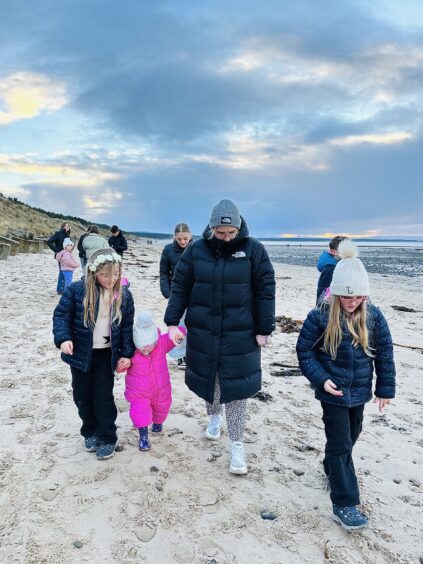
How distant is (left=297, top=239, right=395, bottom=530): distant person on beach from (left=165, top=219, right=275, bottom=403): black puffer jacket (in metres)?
0.57

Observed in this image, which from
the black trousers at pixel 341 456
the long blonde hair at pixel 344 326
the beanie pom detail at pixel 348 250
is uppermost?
the beanie pom detail at pixel 348 250

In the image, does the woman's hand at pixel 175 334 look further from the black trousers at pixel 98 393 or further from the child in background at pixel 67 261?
the child in background at pixel 67 261

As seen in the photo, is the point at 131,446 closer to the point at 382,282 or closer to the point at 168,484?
the point at 168,484

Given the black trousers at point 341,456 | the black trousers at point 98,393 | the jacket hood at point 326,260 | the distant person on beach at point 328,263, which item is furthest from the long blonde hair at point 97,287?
the jacket hood at point 326,260

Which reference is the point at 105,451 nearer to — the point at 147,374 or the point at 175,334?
the point at 147,374

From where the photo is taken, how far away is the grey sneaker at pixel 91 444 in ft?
12.5

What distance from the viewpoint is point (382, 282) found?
20766mm

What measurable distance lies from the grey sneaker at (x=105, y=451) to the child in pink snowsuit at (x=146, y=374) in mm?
262

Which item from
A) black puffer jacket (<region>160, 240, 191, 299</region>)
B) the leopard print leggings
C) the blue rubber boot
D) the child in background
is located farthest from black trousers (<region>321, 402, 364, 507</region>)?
the child in background

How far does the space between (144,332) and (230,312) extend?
806 mm

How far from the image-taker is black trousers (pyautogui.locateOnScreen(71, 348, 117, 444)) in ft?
11.8

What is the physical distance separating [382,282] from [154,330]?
1924 centimetres

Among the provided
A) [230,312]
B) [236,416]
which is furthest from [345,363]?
[236,416]

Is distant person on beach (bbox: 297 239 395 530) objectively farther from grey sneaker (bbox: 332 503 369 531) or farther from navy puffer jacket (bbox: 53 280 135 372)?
navy puffer jacket (bbox: 53 280 135 372)
